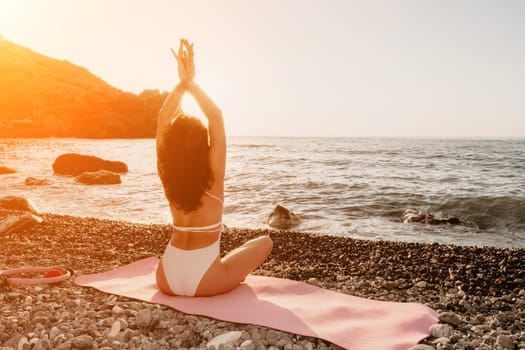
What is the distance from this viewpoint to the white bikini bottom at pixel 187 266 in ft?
17.1

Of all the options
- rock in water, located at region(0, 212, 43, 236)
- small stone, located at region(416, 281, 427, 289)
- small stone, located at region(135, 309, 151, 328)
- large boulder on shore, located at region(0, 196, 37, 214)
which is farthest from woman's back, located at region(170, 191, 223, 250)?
large boulder on shore, located at region(0, 196, 37, 214)

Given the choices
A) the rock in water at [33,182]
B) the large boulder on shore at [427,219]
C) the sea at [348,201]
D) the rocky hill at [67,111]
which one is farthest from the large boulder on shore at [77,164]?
the rocky hill at [67,111]

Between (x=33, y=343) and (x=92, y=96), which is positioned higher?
(x=92, y=96)

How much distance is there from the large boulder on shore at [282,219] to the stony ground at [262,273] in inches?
82.5

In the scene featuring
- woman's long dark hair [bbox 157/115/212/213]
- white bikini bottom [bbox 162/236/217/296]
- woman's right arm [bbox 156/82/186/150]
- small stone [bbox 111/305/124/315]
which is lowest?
small stone [bbox 111/305/124/315]

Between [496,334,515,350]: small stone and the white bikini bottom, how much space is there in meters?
3.13

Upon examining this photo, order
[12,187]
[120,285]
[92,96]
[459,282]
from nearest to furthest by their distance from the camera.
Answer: [120,285] < [459,282] < [12,187] < [92,96]

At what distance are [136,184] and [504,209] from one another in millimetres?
16886

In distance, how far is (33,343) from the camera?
4246 mm

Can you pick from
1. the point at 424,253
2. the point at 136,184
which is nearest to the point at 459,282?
the point at 424,253

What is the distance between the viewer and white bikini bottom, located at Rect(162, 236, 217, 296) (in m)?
5.21

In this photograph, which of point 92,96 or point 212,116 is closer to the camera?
point 212,116

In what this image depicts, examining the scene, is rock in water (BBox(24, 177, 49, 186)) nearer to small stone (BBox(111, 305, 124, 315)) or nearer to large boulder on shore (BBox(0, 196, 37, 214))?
large boulder on shore (BBox(0, 196, 37, 214))

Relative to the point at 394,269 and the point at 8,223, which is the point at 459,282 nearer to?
the point at 394,269
